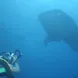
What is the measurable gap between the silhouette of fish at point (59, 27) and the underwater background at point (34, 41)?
5 centimetres

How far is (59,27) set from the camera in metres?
2.07

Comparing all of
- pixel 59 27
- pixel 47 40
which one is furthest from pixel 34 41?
pixel 59 27

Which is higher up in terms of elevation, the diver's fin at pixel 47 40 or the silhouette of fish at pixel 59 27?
the silhouette of fish at pixel 59 27

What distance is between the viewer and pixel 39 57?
6.82ft

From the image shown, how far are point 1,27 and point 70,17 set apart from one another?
2.75ft

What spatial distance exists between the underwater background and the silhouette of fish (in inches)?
1.9

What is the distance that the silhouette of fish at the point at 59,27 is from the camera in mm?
2041

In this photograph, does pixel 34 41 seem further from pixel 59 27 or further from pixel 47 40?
pixel 59 27

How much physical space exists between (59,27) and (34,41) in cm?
35

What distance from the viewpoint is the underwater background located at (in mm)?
2021

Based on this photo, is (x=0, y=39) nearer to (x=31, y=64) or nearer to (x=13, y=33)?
(x=13, y=33)

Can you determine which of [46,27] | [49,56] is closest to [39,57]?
[49,56]

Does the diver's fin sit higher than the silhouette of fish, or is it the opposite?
the silhouette of fish

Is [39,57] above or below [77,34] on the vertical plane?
below
